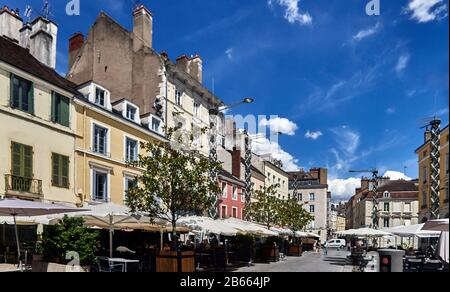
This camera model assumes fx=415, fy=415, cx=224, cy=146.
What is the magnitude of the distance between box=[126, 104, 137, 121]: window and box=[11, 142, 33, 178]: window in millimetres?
8021

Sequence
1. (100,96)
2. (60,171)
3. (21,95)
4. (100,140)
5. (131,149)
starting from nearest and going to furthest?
(21,95), (60,171), (100,140), (100,96), (131,149)

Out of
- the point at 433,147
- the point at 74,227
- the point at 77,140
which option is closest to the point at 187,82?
the point at 77,140

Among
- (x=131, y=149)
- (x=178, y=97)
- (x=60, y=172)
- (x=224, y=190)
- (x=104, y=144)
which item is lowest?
(x=224, y=190)

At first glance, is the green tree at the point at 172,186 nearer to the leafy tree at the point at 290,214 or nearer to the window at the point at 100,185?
the window at the point at 100,185

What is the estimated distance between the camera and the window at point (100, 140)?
21295 millimetres

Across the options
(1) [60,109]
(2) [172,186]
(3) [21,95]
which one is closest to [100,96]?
(1) [60,109]

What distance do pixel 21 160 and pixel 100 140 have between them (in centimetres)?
547

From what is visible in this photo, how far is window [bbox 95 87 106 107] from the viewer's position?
22275 mm

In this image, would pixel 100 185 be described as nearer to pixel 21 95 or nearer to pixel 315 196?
pixel 21 95

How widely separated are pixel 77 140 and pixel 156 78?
9.56 meters

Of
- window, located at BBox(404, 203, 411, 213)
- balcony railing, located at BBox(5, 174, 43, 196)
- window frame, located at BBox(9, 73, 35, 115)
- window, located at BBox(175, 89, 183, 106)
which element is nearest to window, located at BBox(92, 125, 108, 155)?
window frame, located at BBox(9, 73, 35, 115)

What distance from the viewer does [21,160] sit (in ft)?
54.4

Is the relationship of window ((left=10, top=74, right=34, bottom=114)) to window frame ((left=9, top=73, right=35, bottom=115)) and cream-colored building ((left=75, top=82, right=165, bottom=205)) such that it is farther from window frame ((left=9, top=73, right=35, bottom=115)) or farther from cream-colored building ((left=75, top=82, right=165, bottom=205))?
cream-colored building ((left=75, top=82, right=165, bottom=205))
